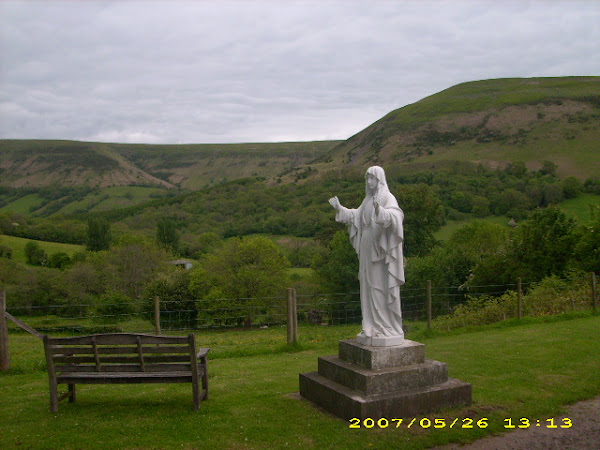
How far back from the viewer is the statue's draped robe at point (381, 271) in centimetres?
617

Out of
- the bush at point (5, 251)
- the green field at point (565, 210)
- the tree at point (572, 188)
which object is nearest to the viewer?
the green field at point (565, 210)

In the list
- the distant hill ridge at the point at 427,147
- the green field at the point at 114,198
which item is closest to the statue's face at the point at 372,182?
the distant hill ridge at the point at 427,147

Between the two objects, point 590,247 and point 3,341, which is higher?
point 590,247

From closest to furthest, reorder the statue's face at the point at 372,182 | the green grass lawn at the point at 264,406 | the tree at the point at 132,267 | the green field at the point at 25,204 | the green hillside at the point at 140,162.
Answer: the green grass lawn at the point at 264,406, the statue's face at the point at 372,182, the tree at the point at 132,267, the green field at the point at 25,204, the green hillside at the point at 140,162

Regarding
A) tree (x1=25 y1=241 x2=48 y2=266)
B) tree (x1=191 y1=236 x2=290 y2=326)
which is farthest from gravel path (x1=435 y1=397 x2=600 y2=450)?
tree (x1=25 y1=241 x2=48 y2=266)

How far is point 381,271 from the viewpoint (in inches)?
249

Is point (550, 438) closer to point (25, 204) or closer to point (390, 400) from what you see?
point (390, 400)

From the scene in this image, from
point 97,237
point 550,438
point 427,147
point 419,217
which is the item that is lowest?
point 550,438

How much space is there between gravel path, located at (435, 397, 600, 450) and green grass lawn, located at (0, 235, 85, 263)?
5788 cm

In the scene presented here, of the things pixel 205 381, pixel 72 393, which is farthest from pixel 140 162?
pixel 205 381

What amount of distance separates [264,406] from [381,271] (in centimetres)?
241

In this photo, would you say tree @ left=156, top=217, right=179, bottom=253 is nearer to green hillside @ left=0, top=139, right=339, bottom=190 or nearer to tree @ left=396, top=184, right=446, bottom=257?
tree @ left=396, top=184, right=446, bottom=257

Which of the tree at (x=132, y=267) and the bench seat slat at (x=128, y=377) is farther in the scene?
the tree at (x=132, y=267)

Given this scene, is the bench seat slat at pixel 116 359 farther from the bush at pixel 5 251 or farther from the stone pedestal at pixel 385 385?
the bush at pixel 5 251
